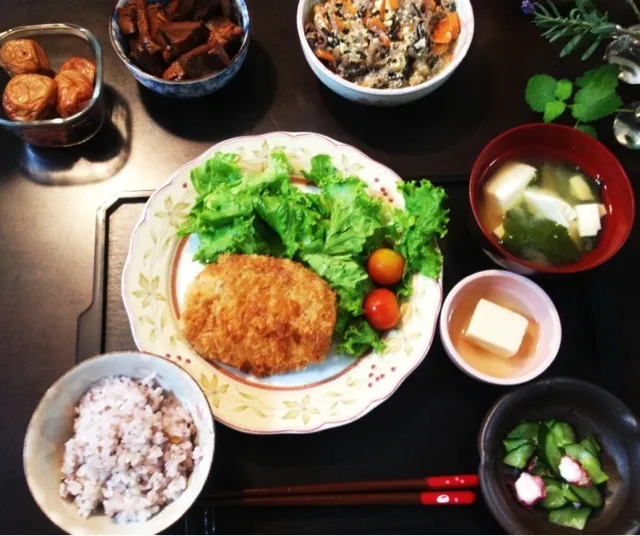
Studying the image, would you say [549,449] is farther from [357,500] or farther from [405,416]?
[357,500]

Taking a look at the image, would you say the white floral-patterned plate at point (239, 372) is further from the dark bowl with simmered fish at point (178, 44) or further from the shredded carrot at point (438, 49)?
the shredded carrot at point (438, 49)

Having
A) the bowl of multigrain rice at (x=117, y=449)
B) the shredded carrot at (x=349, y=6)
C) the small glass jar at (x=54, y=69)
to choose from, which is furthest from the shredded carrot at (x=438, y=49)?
the bowl of multigrain rice at (x=117, y=449)

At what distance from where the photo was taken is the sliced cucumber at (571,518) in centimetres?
169

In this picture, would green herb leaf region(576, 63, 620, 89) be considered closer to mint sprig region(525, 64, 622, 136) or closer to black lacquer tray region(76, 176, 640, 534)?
mint sprig region(525, 64, 622, 136)

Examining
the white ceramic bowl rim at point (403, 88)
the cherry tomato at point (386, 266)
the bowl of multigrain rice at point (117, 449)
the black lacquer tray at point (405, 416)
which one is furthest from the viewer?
the white ceramic bowl rim at point (403, 88)

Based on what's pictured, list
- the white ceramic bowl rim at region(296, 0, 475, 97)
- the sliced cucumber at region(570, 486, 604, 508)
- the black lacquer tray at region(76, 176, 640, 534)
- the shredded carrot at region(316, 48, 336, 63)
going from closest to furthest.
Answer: the sliced cucumber at region(570, 486, 604, 508), the black lacquer tray at region(76, 176, 640, 534), the white ceramic bowl rim at region(296, 0, 475, 97), the shredded carrot at region(316, 48, 336, 63)

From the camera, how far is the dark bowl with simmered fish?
2.05 metres

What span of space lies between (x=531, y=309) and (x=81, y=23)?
2103 mm

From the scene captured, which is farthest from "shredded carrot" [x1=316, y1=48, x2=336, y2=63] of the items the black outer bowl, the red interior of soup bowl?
the black outer bowl

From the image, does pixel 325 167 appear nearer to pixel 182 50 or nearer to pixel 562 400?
pixel 182 50

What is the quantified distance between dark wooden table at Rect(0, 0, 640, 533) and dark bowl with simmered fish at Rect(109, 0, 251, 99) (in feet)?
0.62

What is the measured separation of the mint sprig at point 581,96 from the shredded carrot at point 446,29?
0.36m

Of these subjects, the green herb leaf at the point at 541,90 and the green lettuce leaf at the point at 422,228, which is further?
the green herb leaf at the point at 541,90

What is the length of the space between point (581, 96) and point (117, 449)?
2002 mm
